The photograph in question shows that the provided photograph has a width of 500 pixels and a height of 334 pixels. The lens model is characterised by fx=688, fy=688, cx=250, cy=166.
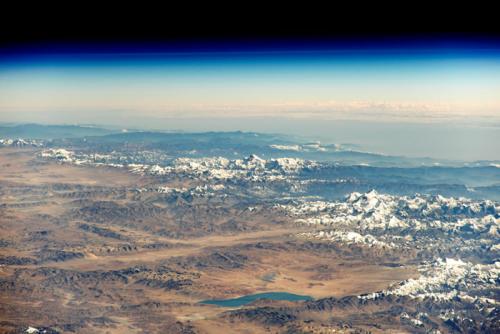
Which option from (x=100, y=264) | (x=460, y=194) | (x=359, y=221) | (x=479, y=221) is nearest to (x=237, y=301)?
(x=100, y=264)

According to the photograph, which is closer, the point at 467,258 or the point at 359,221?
the point at 467,258

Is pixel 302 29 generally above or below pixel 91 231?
above

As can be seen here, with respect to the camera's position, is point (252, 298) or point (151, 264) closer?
point (252, 298)

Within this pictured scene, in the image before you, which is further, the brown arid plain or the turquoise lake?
the turquoise lake

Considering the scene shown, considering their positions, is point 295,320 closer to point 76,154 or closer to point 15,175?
point 15,175

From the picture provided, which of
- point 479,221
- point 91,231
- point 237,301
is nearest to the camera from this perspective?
point 237,301

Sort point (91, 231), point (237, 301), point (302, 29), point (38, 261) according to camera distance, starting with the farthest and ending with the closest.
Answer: point (91, 231), point (38, 261), point (237, 301), point (302, 29)

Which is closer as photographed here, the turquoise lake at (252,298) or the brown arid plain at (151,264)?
the brown arid plain at (151,264)

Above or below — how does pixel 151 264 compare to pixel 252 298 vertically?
above
